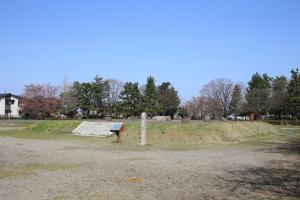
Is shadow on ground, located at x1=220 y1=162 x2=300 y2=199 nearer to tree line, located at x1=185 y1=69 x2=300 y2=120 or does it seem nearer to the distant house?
tree line, located at x1=185 y1=69 x2=300 y2=120

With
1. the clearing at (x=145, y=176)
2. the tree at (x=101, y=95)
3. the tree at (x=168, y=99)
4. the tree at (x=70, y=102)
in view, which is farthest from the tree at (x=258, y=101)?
the clearing at (x=145, y=176)

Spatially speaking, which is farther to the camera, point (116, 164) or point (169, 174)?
point (116, 164)

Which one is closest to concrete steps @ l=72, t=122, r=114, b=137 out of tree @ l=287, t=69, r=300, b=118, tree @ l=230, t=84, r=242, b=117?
tree @ l=287, t=69, r=300, b=118

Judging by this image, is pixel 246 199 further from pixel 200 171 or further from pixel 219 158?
pixel 219 158

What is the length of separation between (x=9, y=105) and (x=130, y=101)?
99.2 ft

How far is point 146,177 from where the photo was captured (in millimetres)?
9898

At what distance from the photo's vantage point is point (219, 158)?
1440cm

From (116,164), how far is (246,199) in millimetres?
5825

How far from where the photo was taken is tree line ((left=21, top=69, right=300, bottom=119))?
7231 centimetres

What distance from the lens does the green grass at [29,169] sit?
1006 cm

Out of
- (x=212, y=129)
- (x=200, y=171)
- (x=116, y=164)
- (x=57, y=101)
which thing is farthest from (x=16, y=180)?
(x=57, y=101)

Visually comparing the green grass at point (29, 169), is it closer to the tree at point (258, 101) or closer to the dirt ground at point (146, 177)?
the dirt ground at point (146, 177)

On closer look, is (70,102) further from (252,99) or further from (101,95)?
(252,99)

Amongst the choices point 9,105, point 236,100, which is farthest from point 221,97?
point 9,105
